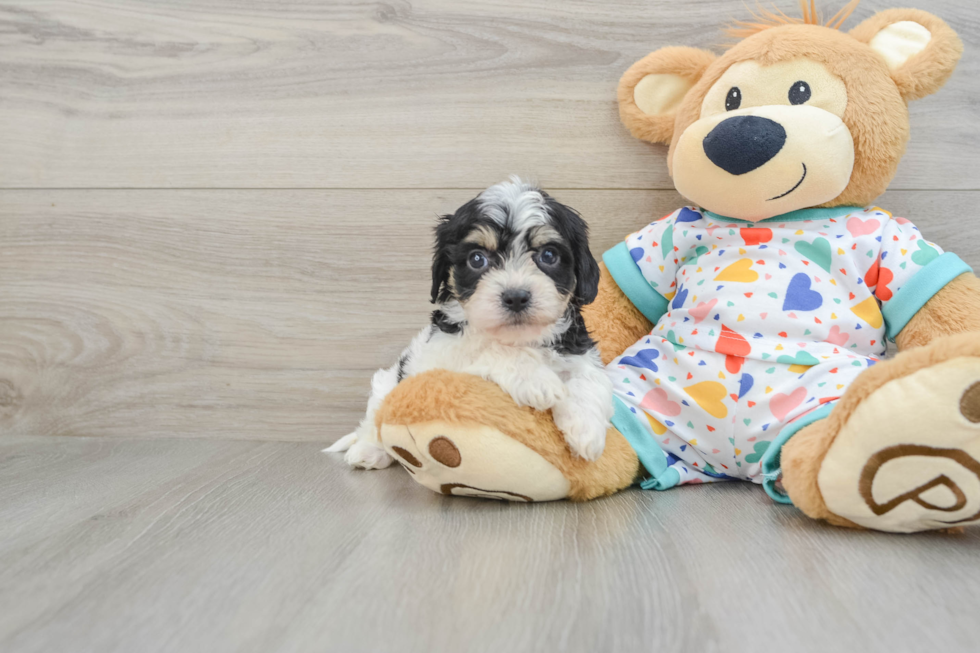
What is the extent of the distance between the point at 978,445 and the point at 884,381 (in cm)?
15

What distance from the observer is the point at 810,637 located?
79 centimetres

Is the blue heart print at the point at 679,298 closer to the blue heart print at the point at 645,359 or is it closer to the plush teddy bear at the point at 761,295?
the plush teddy bear at the point at 761,295

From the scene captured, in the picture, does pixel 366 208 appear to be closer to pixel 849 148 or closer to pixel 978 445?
pixel 849 148

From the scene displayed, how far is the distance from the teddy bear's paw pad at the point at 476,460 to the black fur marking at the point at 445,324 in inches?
10.9

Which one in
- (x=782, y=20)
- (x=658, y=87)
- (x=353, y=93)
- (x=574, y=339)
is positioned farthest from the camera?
(x=353, y=93)

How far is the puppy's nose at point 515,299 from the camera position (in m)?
1.28

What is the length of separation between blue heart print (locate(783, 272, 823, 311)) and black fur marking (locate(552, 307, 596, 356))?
16.5 inches

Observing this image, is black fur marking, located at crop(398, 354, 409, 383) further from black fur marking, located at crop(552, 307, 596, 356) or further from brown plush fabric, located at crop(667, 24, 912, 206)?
brown plush fabric, located at crop(667, 24, 912, 206)

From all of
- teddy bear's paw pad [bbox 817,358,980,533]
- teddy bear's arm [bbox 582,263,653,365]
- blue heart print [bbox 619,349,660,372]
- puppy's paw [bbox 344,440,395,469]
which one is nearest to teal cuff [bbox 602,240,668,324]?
teddy bear's arm [bbox 582,263,653,365]

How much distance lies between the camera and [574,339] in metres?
1.48

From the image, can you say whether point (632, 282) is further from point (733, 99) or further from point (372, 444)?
point (372, 444)

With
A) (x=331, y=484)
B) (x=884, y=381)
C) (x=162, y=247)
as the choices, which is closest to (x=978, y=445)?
(x=884, y=381)

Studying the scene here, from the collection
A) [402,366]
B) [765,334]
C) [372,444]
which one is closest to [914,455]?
[765,334]

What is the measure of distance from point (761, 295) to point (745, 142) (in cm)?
32
